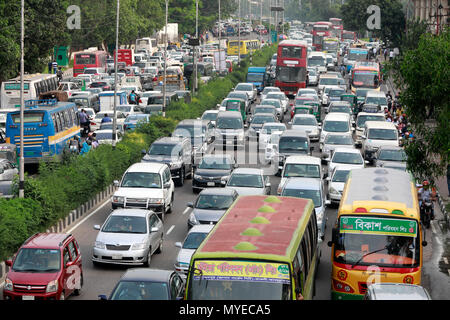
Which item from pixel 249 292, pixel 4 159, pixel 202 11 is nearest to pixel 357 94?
pixel 4 159

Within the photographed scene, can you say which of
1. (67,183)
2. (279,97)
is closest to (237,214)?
(67,183)

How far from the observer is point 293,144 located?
123ft

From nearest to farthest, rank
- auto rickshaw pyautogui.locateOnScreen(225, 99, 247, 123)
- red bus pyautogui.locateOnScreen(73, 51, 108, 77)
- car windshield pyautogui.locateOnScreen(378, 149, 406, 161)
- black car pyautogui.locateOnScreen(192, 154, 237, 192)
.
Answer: black car pyautogui.locateOnScreen(192, 154, 237, 192)
car windshield pyautogui.locateOnScreen(378, 149, 406, 161)
auto rickshaw pyautogui.locateOnScreen(225, 99, 247, 123)
red bus pyautogui.locateOnScreen(73, 51, 108, 77)

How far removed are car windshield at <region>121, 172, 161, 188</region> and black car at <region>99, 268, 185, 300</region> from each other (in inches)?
475

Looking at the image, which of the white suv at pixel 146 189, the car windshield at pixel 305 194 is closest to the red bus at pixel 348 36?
the white suv at pixel 146 189

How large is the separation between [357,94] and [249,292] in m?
47.4

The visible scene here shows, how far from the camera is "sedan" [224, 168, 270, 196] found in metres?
29.8

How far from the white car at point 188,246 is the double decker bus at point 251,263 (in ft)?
14.3

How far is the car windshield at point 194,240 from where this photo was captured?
72.7 ft

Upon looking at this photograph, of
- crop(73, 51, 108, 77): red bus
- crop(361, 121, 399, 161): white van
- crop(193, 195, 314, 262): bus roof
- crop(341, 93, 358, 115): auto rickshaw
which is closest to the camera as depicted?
crop(193, 195, 314, 262): bus roof

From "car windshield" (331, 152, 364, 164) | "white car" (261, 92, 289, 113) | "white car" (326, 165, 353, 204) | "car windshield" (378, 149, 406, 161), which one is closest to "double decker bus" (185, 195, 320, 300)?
"white car" (326, 165, 353, 204)

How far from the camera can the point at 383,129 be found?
134 ft

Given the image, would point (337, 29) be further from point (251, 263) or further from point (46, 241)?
point (251, 263)

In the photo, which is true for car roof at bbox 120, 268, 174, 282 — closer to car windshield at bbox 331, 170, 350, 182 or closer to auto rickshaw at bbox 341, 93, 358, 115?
car windshield at bbox 331, 170, 350, 182
